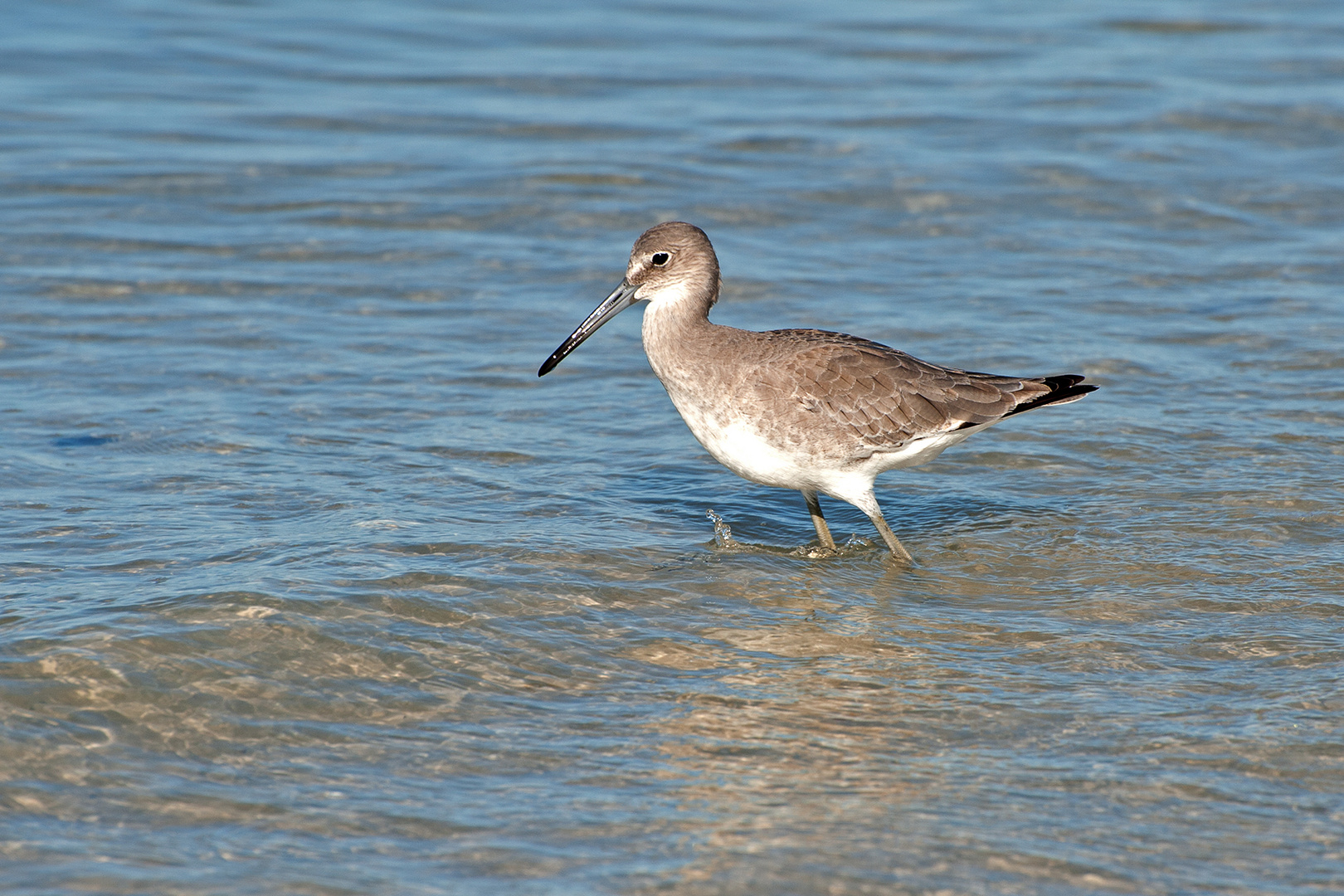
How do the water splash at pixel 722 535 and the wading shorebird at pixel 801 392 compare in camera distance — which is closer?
the wading shorebird at pixel 801 392

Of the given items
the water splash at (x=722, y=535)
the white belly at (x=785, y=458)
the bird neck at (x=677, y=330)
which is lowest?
the water splash at (x=722, y=535)

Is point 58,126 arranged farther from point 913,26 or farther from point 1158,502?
point 1158,502

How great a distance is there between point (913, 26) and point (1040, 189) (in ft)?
17.5

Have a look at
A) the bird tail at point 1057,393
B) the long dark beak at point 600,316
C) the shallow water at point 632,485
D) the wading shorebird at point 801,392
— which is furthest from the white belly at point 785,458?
the long dark beak at point 600,316

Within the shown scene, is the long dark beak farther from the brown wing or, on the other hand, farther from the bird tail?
the bird tail

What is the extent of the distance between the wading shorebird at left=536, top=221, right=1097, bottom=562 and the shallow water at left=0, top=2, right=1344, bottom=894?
1.75ft

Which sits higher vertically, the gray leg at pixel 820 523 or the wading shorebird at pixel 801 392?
the wading shorebird at pixel 801 392

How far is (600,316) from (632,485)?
1034 mm

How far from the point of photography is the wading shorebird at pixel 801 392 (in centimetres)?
748

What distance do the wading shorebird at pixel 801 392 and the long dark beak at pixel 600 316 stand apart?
10mm

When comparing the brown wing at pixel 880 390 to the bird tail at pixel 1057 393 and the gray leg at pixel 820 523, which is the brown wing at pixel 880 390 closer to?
the bird tail at pixel 1057 393

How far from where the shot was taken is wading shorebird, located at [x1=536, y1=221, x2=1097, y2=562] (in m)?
7.48

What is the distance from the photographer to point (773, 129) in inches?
586

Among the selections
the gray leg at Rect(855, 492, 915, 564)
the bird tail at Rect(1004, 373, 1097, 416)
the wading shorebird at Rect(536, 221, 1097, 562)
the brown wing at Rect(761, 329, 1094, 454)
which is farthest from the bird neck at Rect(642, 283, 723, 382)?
the bird tail at Rect(1004, 373, 1097, 416)
